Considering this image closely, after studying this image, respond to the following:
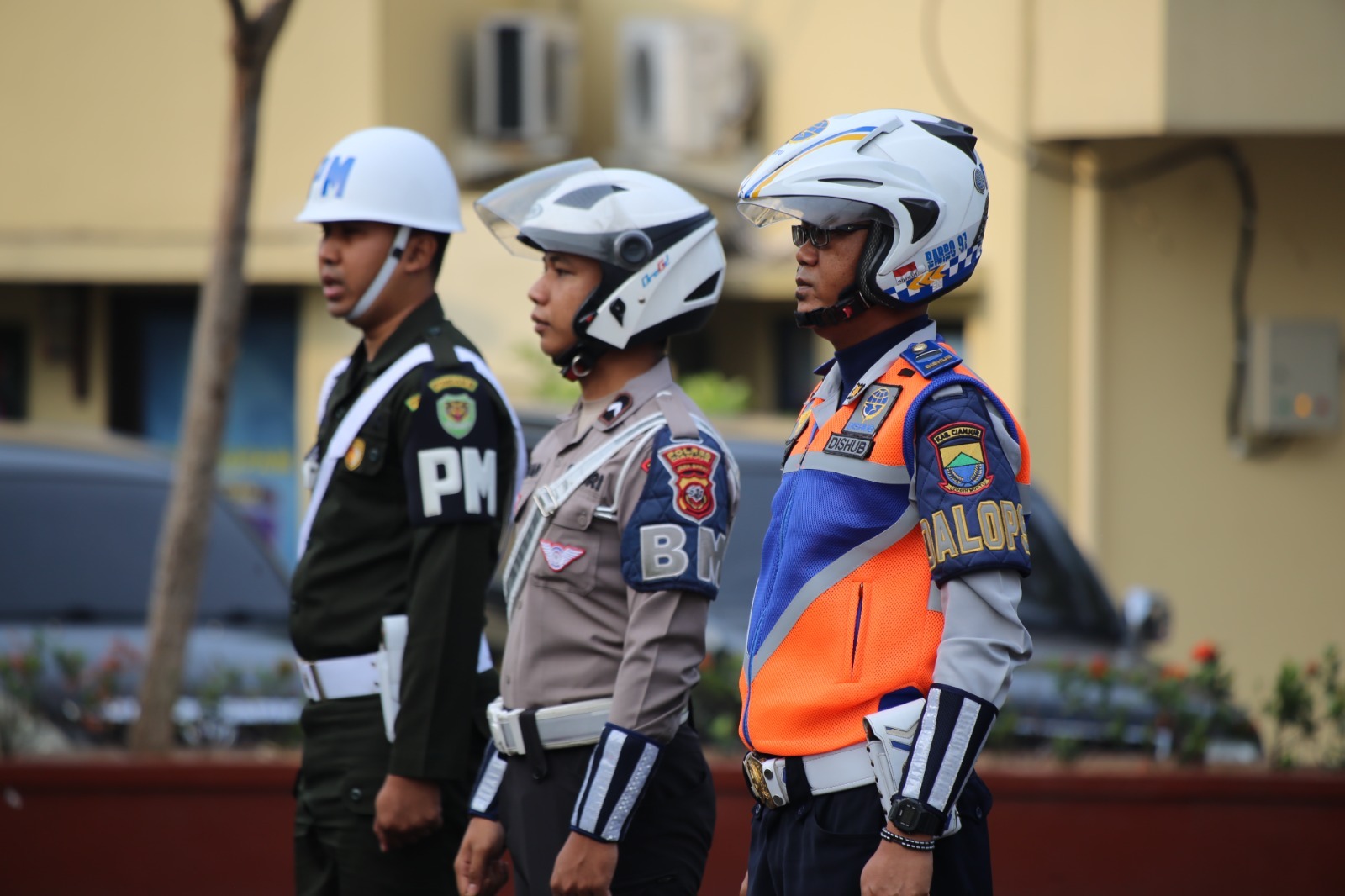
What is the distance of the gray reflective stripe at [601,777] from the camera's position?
3.10 m

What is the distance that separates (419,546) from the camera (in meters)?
3.54

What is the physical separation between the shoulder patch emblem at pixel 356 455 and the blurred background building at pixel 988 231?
6039mm

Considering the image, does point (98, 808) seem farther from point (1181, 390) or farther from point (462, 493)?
point (1181, 390)

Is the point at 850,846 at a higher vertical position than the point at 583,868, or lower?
higher

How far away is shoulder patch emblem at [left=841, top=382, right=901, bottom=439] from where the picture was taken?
2.78m

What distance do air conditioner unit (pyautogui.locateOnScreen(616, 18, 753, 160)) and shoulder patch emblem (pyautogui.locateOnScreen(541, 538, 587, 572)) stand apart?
29.9 feet

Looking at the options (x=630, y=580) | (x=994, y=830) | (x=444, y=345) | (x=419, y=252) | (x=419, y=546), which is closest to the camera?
(x=630, y=580)

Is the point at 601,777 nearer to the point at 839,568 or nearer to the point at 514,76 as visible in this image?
the point at 839,568

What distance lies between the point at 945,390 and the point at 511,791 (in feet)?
4.15

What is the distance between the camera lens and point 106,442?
303 inches

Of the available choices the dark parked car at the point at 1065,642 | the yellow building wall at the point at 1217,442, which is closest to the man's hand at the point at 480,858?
the dark parked car at the point at 1065,642

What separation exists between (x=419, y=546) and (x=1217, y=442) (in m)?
7.78

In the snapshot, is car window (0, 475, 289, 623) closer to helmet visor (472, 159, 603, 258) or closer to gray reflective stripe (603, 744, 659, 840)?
helmet visor (472, 159, 603, 258)

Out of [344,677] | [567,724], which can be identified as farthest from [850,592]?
[344,677]
